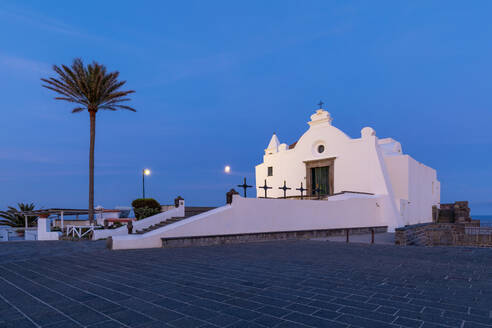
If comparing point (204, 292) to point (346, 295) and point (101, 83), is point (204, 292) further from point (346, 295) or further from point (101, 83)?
point (101, 83)

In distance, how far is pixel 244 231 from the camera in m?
13.8

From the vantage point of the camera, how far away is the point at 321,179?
25344 millimetres

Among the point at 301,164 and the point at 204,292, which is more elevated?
the point at 301,164

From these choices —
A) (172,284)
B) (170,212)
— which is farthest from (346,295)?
(170,212)

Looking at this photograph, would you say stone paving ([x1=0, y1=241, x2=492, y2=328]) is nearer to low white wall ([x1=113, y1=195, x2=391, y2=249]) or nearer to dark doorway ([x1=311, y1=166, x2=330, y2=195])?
low white wall ([x1=113, y1=195, x2=391, y2=249])

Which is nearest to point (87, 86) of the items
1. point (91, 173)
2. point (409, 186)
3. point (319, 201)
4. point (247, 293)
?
point (91, 173)

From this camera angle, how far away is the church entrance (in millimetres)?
24484

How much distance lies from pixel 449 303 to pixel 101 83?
65.7ft

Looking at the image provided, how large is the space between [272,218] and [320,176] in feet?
38.6

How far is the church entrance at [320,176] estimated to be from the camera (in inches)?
964

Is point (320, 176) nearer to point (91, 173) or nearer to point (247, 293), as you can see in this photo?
point (91, 173)

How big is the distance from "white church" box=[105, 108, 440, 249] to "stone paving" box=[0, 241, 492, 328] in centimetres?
465

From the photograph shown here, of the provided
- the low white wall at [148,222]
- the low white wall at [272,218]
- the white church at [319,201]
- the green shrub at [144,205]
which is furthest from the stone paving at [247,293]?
the green shrub at [144,205]

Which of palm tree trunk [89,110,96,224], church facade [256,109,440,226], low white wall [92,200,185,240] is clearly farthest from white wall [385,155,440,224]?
palm tree trunk [89,110,96,224]
